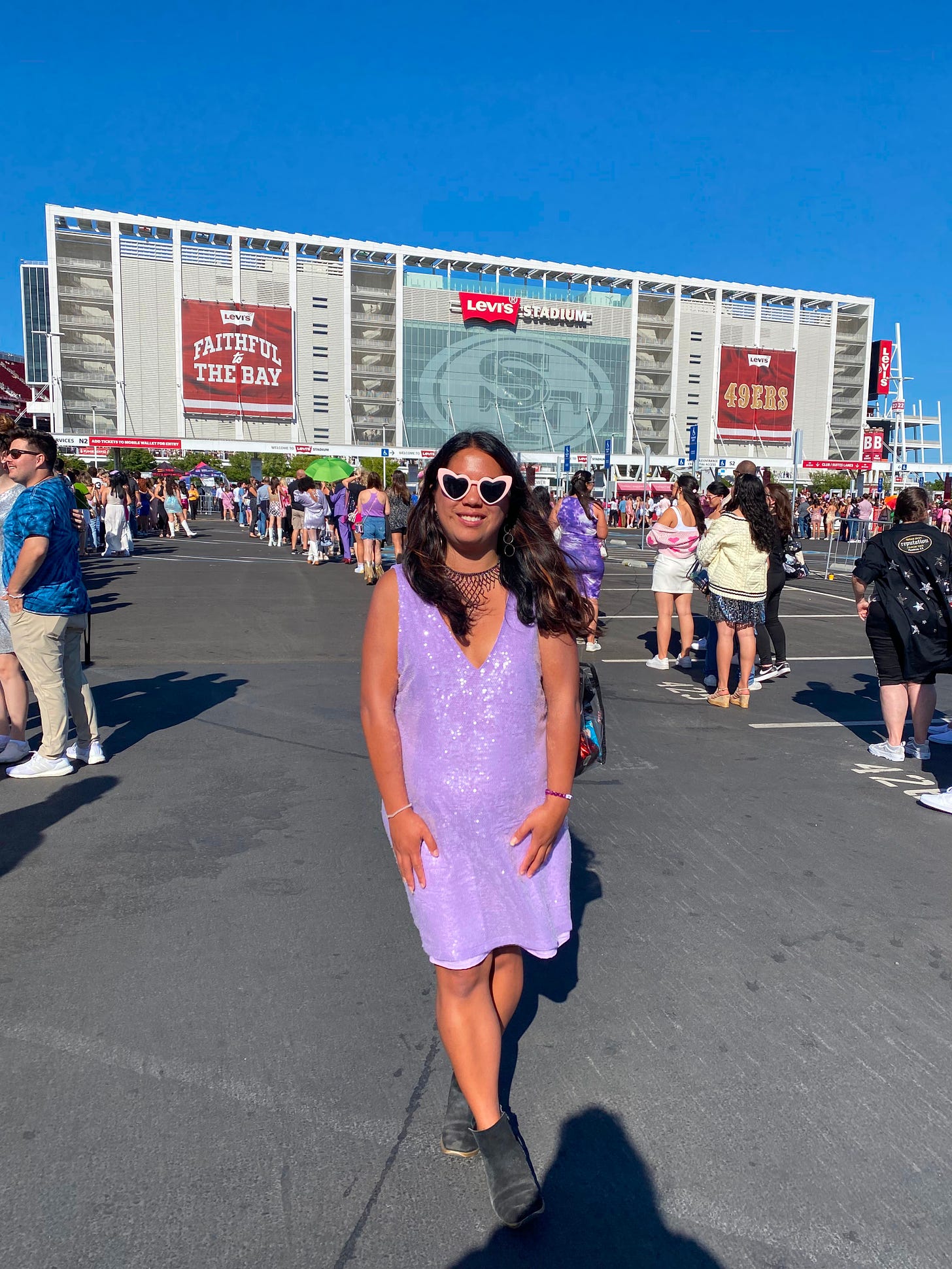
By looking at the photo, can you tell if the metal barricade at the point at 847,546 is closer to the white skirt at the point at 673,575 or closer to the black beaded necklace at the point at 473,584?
the white skirt at the point at 673,575

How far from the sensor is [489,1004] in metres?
2.28

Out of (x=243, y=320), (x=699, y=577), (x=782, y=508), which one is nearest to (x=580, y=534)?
(x=699, y=577)

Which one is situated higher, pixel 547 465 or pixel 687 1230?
pixel 547 465

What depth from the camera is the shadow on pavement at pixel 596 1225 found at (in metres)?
2.02

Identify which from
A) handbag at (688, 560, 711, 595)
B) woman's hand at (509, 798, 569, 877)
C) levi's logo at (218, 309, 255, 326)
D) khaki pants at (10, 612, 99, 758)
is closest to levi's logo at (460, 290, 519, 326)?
levi's logo at (218, 309, 255, 326)

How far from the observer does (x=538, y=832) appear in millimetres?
2223

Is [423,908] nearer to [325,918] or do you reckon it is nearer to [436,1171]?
[436,1171]

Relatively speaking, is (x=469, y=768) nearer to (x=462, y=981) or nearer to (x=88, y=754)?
(x=462, y=981)

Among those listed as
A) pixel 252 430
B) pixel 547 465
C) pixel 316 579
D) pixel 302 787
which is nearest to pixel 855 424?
pixel 547 465

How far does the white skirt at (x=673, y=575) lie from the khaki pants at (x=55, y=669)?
5.25 meters

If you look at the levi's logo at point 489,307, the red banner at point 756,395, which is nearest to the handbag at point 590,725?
the levi's logo at point 489,307

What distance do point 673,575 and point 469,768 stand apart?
22.7 feet

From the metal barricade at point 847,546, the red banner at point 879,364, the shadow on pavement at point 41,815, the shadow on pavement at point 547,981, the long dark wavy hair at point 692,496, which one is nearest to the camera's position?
the shadow on pavement at point 547,981

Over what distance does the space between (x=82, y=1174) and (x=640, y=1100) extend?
145 centimetres
